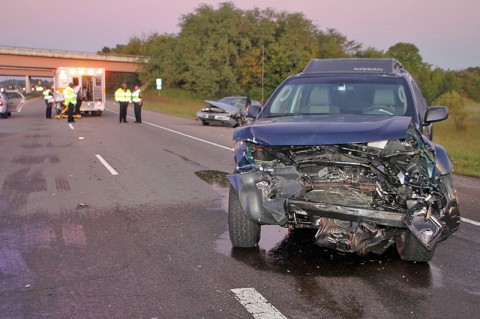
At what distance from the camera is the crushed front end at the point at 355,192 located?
190 inches

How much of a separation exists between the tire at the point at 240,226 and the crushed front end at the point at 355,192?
37 centimetres

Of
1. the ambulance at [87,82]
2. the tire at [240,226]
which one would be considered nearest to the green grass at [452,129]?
the ambulance at [87,82]

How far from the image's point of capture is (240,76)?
6612 cm

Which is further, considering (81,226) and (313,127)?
(81,226)

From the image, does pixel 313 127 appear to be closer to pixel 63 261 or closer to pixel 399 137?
pixel 399 137

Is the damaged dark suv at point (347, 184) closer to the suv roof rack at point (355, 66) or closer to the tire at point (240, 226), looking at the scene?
the tire at point (240, 226)

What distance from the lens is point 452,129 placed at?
3878cm

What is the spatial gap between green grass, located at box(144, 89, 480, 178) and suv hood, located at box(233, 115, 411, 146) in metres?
7.43

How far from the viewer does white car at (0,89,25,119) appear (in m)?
28.3

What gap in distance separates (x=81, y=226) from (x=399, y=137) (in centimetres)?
405

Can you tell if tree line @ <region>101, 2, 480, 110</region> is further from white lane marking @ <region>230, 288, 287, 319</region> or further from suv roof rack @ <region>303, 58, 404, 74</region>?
white lane marking @ <region>230, 288, 287, 319</region>

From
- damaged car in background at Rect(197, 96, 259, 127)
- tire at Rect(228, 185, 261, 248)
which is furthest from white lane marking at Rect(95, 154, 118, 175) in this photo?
damaged car in background at Rect(197, 96, 259, 127)

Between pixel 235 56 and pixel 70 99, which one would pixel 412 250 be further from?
pixel 235 56

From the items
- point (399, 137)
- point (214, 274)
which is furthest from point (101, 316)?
point (399, 137)
